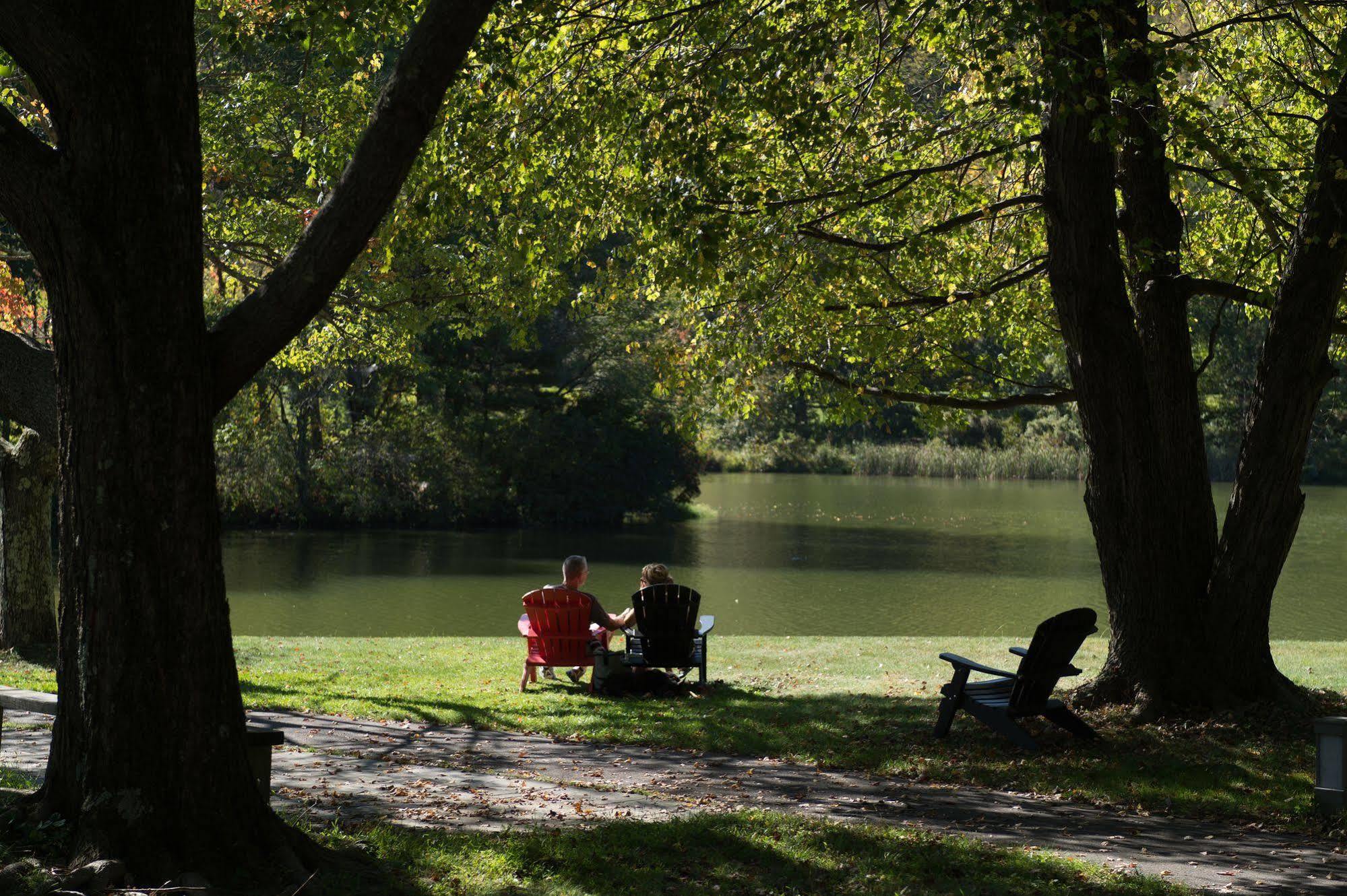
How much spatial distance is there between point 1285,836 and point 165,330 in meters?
5.62

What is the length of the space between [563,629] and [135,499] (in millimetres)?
6641

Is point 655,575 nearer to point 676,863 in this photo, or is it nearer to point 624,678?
point 624,678

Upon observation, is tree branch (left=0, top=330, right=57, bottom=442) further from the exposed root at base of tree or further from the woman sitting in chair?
the exposed root at base of tree

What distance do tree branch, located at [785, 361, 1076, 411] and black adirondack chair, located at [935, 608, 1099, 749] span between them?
265cm

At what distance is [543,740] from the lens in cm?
858

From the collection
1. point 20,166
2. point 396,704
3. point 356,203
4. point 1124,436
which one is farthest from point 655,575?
point 20,166

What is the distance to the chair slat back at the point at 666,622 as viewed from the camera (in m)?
10.4

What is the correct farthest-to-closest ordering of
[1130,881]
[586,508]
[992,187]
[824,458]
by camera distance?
[824,458] → [586,508] → [992,187] → [1130,881]

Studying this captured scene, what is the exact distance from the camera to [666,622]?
1041 cm

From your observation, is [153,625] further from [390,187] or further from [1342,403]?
[1342,403]

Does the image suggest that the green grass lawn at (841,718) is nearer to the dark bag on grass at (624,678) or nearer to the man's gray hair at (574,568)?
the dark bag on grass at (624,678)

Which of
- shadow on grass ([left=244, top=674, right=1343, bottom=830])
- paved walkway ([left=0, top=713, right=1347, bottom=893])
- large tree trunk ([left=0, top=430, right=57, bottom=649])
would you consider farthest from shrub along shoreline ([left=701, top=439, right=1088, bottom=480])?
paved walkway ([left=0, top=713, right=1347, bottom=893])

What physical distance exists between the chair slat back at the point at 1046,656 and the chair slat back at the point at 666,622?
306cm

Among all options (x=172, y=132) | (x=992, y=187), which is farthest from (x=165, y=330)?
(x=992, y=187)
